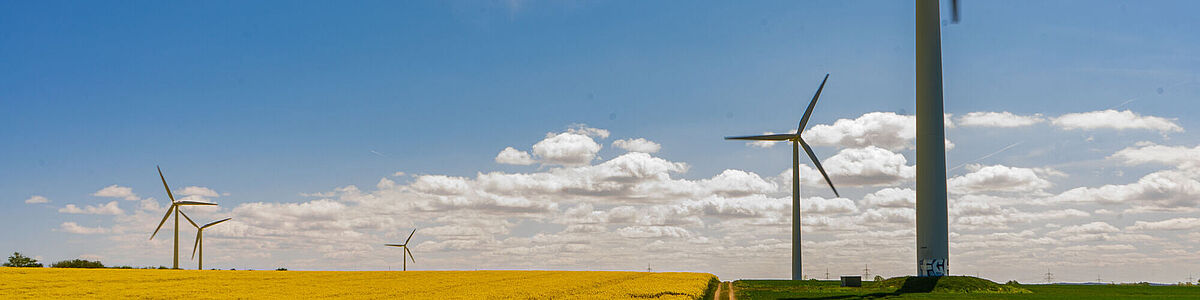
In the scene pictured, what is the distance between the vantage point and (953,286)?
71.6 metres

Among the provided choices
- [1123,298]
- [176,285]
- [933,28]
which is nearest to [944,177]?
[933,28]

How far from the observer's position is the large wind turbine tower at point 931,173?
257ft

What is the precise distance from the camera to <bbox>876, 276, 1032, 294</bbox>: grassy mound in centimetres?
7119

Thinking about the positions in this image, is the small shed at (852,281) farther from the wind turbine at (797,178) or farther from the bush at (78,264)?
the bush at (78,264)

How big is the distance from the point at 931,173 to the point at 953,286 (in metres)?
11.5

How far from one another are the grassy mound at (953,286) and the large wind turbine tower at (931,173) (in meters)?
3.72

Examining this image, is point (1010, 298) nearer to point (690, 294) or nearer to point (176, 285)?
point (690, 294)

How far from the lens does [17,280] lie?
72.9 meters

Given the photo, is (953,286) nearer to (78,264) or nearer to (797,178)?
(797,178)

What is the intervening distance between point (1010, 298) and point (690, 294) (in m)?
25.6

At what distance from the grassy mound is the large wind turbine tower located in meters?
3.72

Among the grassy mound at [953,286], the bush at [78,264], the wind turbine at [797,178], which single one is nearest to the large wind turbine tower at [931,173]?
the grassy mound at [953,286]

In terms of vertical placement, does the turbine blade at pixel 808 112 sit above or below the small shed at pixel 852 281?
above

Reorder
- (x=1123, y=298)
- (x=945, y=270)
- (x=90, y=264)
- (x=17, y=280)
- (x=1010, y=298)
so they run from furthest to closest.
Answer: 1. (x=90, y=264)
2. (x=945, y=270)
3. (x=17, y=280)
4. (x=1010, y=298)
5. (x=1123, y=298)
